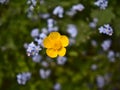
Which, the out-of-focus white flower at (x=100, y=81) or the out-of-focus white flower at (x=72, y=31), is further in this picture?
the out-of-focus white flower at (x=100, y=81)

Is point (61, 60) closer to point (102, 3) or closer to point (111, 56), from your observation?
point (111, 56)

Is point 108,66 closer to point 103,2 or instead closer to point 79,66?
point 79,66

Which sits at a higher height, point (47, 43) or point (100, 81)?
point (47, 43)

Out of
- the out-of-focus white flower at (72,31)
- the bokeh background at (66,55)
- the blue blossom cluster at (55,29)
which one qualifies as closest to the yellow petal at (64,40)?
the blue blossom cluster at (55,29)

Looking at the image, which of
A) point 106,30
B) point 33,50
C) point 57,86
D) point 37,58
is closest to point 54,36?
point 33,50

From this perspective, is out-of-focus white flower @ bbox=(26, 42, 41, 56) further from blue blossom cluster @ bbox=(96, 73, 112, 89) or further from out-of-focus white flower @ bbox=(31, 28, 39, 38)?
blue blossom cluster @ bbox=(96, 73, 112, 89)

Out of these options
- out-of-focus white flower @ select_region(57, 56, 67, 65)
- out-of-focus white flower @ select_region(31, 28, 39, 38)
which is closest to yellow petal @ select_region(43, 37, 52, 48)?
out-of-focus white flower @ select_region(31, 28, 39, 38)

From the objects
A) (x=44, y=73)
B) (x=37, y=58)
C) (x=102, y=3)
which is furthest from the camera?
(x=44, y=73)

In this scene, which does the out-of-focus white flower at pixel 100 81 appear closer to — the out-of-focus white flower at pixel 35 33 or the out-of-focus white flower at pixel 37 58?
the out-of-focus white flower at pixel 37 58
